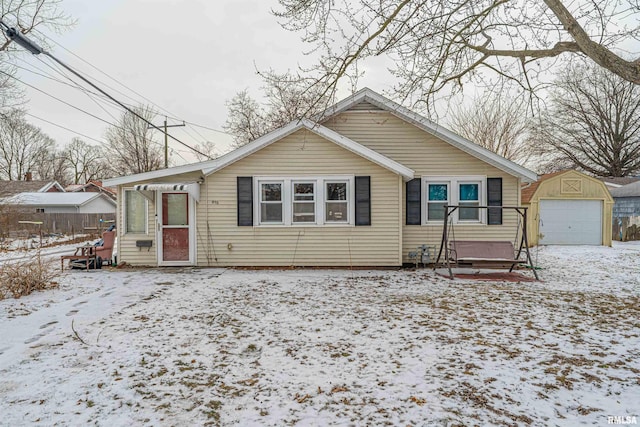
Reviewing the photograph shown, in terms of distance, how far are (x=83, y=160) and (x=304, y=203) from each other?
173ft

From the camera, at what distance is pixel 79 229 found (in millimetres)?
24672

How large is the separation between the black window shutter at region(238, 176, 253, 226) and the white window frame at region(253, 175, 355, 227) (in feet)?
0.37

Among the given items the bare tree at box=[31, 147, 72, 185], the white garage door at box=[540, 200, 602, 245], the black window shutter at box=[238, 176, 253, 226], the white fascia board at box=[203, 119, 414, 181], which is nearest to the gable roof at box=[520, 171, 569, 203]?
the white garage door at box=[540, 200, 602, 245]

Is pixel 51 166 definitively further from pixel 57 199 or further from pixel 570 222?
pixel 570 222

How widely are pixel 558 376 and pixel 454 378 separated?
105 centimetres

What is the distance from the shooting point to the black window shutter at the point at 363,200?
31.7 feet

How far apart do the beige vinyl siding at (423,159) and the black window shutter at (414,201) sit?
0.14 metres

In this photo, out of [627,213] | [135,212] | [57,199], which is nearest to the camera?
[135,212]

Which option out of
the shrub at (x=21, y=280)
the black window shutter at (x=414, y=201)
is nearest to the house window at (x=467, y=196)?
the black window shutter at (x=414, y=201)

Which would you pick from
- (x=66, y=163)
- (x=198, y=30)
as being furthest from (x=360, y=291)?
(x=66, y=163)

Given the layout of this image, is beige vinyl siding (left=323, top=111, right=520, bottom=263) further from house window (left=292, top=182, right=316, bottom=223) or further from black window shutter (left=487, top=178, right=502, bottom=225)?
house window (left=292, top=182, right=316, bottom=223)

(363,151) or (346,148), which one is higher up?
(346,148)

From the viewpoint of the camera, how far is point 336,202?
9820mm

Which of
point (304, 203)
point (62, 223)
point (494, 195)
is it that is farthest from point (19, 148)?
point (494, 195)
